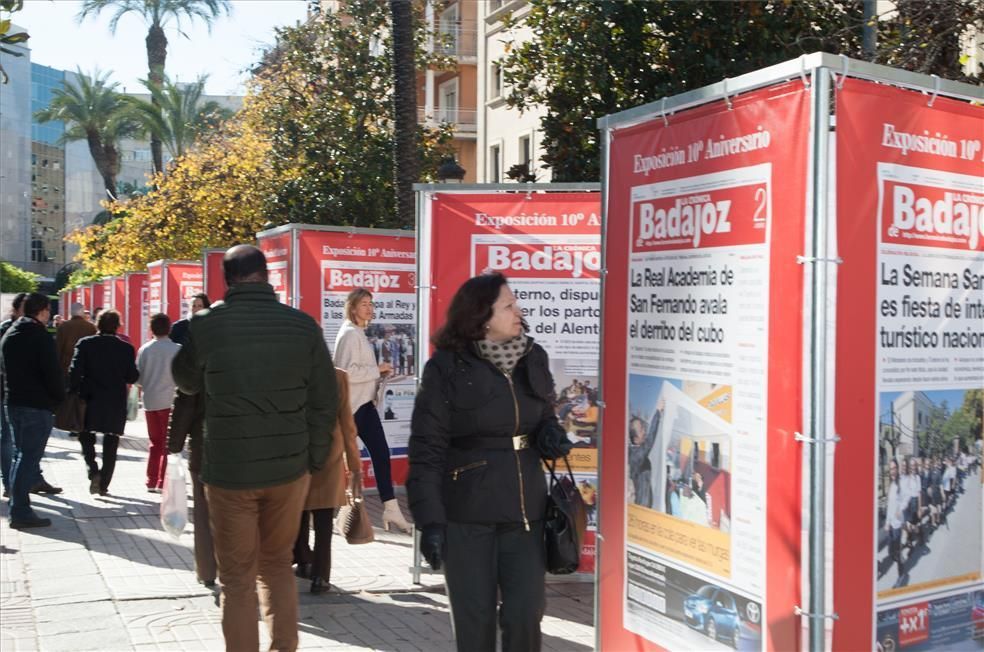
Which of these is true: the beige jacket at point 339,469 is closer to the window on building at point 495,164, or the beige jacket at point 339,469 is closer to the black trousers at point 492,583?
the black trousers at point 492,583

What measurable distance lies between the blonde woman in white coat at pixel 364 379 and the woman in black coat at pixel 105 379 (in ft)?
11.3

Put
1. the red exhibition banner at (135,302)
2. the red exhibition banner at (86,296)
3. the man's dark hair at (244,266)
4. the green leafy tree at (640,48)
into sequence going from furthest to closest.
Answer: the red exhibition banner at (86,296) < the red exhibition banner at (135,302) < the green leafy tree at (640,48) < the man's dark hair at (244,266)

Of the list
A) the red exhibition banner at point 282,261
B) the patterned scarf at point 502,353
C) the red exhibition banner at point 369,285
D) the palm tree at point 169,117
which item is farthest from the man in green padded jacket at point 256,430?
the palm tree at point 169,117

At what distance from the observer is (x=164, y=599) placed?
300 inches

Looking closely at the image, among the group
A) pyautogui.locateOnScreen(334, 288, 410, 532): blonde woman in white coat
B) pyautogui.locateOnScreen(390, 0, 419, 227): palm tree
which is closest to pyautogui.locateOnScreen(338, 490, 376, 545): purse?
pyautogui.locateOnScreen(334, 288, 410, 532): blonde woman in white coat

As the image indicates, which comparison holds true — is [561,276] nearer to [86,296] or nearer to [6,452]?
[6,452]

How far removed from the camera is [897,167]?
4117 mm

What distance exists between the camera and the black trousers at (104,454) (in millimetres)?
12055

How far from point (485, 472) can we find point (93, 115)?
190 feet

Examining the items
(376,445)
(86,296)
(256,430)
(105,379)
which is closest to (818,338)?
(256,430)

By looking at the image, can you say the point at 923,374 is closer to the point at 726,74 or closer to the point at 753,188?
the point at 753,188

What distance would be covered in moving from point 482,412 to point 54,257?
149554 millimetres

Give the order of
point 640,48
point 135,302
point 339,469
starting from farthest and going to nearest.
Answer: point 135,302, point 640,48, point 339,469

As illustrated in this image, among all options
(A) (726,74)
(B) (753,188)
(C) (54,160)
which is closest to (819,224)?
(B) (753,188)
